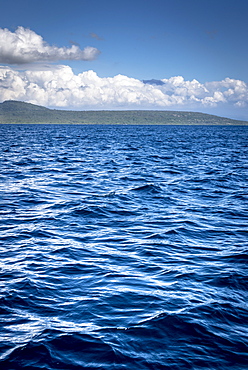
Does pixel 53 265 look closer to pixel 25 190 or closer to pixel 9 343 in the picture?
pixel 9 343

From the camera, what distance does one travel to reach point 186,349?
712cm

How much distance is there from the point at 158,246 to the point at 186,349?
20.4 ft

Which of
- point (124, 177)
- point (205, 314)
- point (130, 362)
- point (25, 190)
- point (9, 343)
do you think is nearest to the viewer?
point (130, 362)

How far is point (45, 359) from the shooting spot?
668cm

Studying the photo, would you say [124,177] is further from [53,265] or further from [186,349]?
[186,349]

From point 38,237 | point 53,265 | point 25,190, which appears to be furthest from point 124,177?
point 53,265

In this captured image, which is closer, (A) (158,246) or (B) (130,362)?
(B) (130,362)

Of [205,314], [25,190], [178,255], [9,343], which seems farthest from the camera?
[25,190]

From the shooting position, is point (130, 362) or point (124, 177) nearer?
point (130, 362)

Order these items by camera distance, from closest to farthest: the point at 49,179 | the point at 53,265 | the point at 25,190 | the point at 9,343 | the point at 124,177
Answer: the point at 9,343
the point at 53,265
the point at 25,190
the point at 49,179
the point at 124,177

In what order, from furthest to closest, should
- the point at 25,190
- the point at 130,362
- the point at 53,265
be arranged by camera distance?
1. the point at 25,190
2. the point at 53,265
3. the point at 130,362

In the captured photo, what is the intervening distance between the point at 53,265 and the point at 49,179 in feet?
58.9

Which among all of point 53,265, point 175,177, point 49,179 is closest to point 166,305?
point 53,265

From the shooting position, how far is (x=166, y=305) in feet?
28.7
